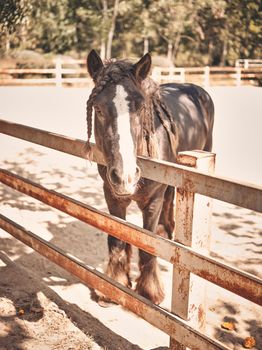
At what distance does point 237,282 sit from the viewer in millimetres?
2062

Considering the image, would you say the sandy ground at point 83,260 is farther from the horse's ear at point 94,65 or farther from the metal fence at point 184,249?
the horse's ear at point 94,65

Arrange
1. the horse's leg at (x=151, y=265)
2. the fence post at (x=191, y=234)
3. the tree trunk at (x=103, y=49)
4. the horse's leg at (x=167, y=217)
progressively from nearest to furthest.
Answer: the fence post at (x=191, y=234) < the horse's leg at (x=151, y=265) < the horse's leg at (x=167, y=217) < the tree trunk at (x=103, y=49)

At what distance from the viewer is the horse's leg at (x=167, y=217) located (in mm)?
→ 5066

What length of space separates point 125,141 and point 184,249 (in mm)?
777

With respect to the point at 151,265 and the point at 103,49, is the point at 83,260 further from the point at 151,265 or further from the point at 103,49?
the point at 103,49

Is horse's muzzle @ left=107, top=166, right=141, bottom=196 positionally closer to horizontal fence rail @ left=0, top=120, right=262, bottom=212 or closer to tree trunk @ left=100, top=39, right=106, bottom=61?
horizontal fence rail @ left=0, top=120, right=262, bottom=212

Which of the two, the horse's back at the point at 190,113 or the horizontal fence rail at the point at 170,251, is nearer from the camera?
the horizontal fence rail at the point at 170,251

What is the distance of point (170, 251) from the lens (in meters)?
2.38

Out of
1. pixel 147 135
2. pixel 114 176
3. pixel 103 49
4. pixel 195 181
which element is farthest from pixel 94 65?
pixel 103 49

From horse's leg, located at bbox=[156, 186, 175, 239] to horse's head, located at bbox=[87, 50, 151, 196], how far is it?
7.29ft

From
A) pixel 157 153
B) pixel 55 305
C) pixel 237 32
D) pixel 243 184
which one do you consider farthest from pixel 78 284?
pixel 237 32

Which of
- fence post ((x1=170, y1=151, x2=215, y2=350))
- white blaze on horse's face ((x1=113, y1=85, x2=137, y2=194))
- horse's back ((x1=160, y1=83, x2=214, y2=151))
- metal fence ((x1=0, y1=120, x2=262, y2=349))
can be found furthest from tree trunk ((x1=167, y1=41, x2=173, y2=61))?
fence post ((x1=170, y1=151, x2=215, y2=350))

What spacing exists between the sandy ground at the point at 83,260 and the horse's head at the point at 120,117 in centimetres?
135

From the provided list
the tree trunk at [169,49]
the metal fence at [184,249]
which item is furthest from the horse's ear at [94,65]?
the tree trunk at [169,49]
